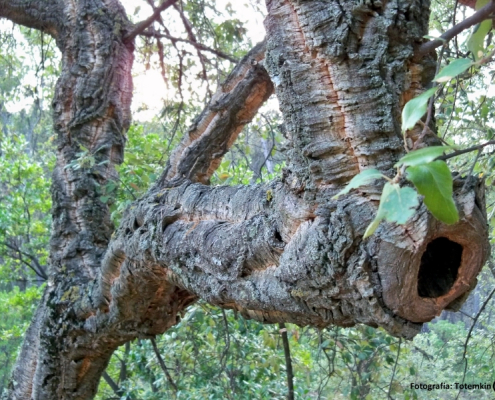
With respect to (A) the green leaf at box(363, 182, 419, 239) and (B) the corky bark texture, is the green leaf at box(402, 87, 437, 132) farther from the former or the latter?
(B) the corky bark texture

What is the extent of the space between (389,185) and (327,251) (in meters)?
0.41

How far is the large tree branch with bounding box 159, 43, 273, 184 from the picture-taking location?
6.43 ft

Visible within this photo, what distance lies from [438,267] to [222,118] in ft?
4.11

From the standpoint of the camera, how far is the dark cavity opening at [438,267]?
88 centimetres

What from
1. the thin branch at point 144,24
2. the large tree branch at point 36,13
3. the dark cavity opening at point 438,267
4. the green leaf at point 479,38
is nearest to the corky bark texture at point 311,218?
the dark cavity opening at point 438,267

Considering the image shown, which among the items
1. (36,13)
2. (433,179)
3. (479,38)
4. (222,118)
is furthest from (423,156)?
(36,13)

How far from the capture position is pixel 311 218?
995 mm

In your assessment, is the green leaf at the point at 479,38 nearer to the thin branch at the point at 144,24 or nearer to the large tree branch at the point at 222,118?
the large tree branch at the point at 222,118

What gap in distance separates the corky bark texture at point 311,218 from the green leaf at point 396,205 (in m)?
0.31

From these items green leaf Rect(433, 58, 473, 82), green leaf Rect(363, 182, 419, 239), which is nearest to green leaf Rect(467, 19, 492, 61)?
green leaf Rect(433, 58, 473, 82)

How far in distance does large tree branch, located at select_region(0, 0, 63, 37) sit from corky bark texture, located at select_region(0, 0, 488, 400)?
52.8 inches

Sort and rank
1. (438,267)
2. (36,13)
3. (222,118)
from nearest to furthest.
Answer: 1. (438,267)
2. (222,118)
3. (36,13)

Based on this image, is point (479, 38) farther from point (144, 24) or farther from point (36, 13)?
point (36, 13)

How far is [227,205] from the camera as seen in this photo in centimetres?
136
